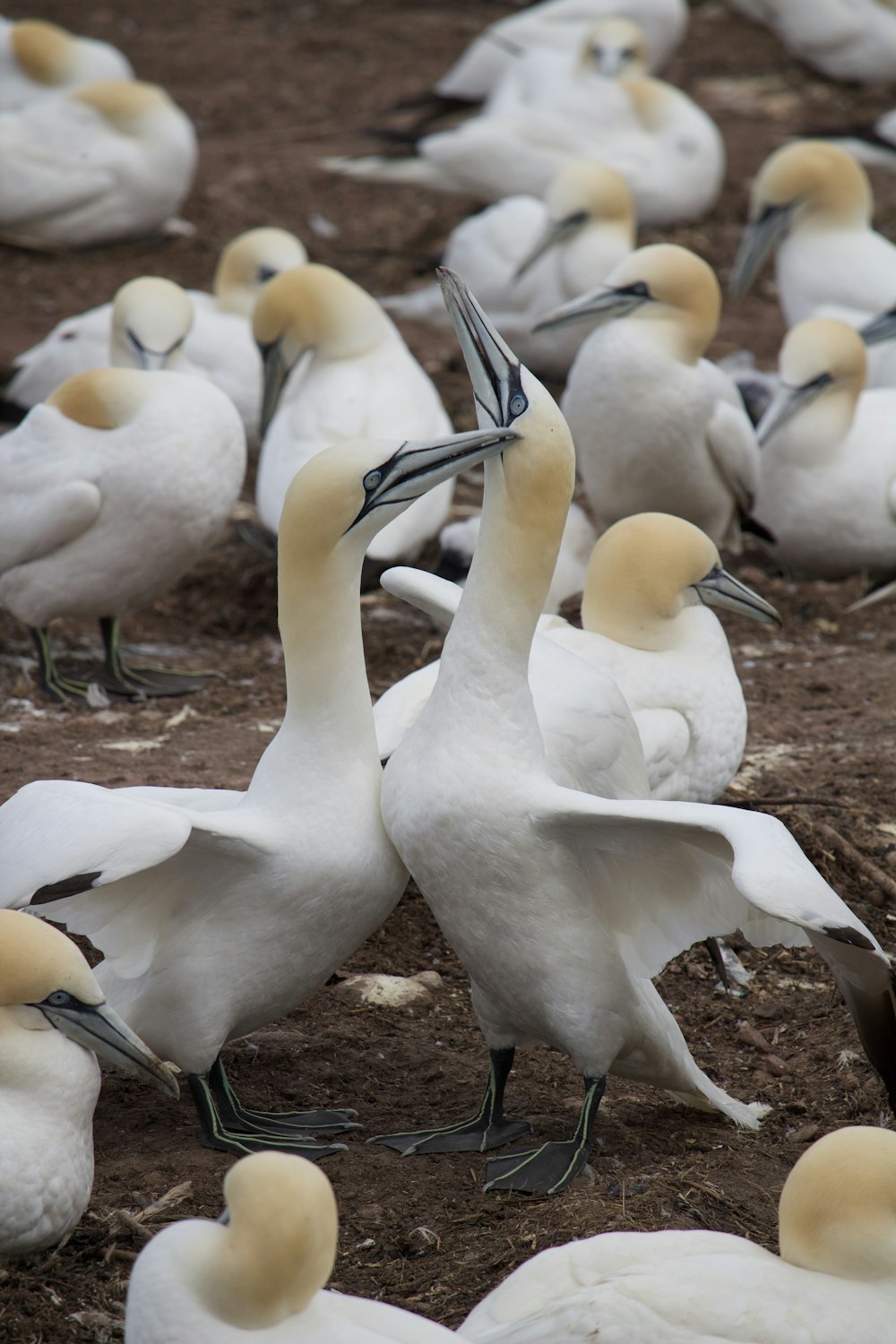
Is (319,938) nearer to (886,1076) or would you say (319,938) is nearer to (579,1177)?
(579,1177)

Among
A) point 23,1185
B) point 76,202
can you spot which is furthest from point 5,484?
point 76,202

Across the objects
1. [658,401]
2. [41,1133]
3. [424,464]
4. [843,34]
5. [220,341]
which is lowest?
[220,341]

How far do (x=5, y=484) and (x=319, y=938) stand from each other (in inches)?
118

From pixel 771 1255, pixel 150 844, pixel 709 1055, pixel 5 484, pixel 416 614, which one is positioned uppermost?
pixel 150 844

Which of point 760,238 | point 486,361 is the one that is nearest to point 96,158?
point 760,238

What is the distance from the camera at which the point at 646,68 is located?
38.5 ft

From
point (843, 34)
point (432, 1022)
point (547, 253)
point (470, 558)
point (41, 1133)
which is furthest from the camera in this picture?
point (843, 34)

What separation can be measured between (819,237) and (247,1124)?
677 centimetres

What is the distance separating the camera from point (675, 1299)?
2.62 m

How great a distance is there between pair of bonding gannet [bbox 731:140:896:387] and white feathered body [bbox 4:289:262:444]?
2.63 m

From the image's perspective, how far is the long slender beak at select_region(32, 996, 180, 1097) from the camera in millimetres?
3215

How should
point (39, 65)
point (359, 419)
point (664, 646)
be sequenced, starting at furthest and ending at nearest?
1. point (39, 65)
2. point (359, 419)
3. point (664, 646)

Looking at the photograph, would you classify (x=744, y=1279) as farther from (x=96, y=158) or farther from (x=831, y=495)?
(x=96, y=158)

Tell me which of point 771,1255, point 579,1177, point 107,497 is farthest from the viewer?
point 107,497
